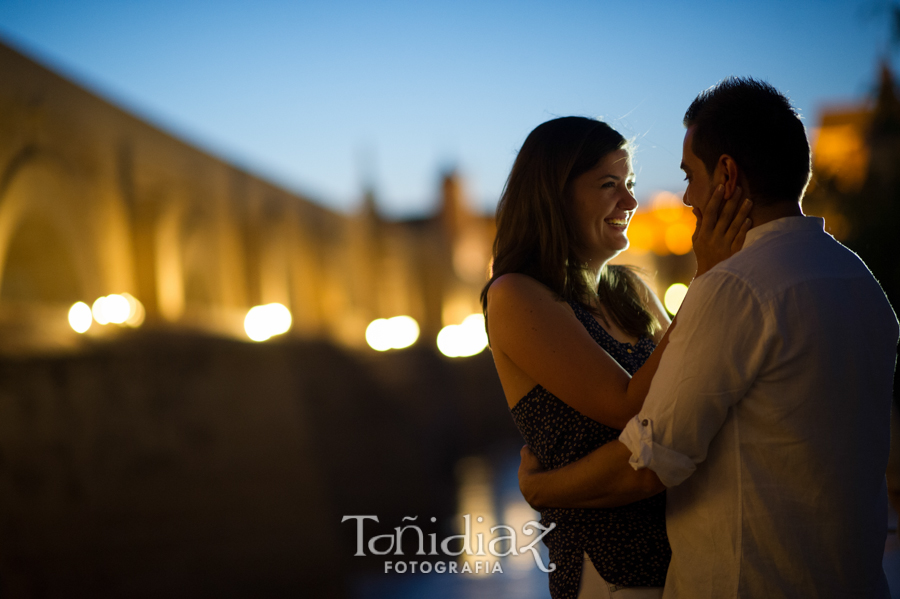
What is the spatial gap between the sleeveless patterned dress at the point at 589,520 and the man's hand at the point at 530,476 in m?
0.03

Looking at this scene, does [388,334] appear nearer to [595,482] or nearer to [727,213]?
[595,482]

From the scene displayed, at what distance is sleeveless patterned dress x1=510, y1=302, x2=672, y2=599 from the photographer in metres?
1.83

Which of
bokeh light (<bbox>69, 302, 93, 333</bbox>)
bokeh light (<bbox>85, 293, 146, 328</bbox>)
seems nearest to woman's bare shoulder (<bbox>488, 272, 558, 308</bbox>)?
bokeh light (<bbox>69, 302, 93, 333</bbox>)

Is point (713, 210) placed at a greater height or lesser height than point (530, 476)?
greater

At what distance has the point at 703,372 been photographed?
4.87 feet

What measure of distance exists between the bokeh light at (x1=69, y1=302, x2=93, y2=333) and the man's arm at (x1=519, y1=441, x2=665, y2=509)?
10.4 metres

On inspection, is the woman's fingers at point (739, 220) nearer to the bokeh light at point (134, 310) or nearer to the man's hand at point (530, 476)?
the man's hand at point (530, 476)

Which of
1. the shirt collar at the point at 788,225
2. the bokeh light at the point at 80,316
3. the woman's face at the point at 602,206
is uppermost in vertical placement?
the bokeh light at the point at 80,316

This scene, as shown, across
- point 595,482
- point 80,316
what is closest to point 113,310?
point 80,316

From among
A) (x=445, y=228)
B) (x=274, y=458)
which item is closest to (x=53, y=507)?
(x=274, y=458)

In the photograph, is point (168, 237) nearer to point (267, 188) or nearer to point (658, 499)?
point (267, 188)

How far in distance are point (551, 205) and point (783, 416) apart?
83 cm

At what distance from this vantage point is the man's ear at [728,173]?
1.62m

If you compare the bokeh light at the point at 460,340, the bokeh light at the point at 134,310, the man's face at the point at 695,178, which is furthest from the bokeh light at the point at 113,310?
the man's face at the point at 695,178
